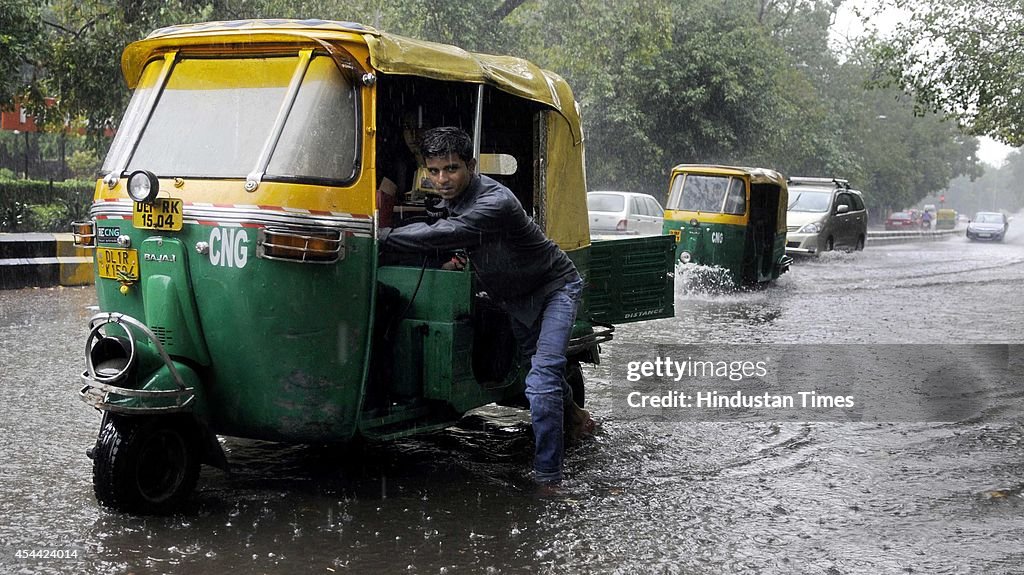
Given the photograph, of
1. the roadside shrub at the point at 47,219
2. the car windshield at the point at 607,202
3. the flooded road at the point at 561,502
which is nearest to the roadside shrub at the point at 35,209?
the roadside shrub at the point at 47,219

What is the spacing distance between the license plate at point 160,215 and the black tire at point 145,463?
0.87m

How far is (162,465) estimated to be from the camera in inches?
195

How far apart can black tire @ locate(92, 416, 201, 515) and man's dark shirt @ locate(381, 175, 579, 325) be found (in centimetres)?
128

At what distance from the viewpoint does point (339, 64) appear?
5027 millimetres

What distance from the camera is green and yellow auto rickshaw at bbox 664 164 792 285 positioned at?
56.4ft

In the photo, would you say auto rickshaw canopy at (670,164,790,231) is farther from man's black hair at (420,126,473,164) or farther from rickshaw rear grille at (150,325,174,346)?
rickshaw rear grille at (150,325,174,346)

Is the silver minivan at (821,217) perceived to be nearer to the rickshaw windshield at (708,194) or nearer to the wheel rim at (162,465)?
the rickshaw windshield at (708,194)

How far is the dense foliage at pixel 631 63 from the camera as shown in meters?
16.6

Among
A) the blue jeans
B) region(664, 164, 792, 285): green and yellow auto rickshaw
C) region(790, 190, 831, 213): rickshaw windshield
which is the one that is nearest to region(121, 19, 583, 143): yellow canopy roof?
the blue jeans

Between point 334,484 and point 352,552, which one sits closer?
point 352,552

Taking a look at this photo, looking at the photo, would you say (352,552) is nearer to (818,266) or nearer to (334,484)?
(334,484)

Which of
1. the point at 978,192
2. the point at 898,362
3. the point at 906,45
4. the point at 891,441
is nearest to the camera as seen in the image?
the point at 891,441

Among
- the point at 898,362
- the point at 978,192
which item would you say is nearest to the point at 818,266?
the point at 898,362

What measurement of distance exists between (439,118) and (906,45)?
61.6 ft
